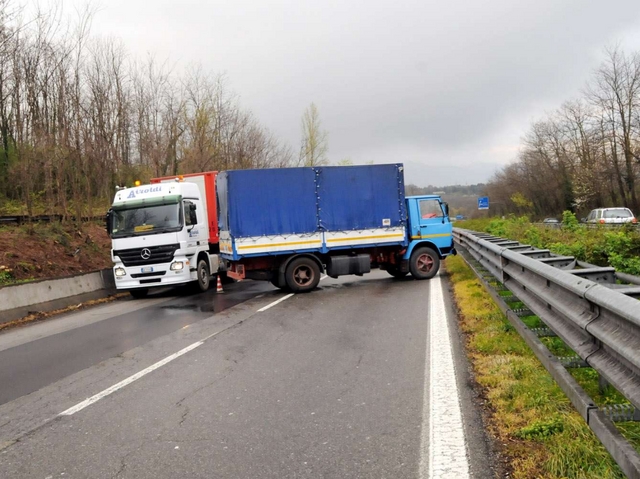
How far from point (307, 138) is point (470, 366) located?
4482 centimetres

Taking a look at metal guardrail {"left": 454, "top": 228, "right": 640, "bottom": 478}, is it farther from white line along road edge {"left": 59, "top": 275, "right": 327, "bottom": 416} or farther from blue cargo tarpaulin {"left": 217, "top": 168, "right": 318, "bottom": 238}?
blue cargo tarpaulin {"left": 217, "top": 168, "right": 318, "bottom": 238}

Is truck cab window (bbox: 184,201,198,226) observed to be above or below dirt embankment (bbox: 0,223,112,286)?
above

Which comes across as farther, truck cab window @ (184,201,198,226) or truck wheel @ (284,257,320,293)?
truck cab window @ (184,201,198,226)

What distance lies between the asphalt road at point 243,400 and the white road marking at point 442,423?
0.05ft

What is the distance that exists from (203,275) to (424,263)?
6138mm

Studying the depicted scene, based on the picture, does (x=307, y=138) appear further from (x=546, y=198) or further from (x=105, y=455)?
(x=105, y=455)

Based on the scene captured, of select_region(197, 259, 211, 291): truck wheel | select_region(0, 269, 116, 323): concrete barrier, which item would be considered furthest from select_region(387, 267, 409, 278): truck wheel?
select_region(0, 269, 116, 323): concrete barrier

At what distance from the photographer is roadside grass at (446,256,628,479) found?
132 inches

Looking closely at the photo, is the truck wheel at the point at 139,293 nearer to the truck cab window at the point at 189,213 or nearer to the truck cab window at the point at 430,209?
the truck cab window at the point at 189,213

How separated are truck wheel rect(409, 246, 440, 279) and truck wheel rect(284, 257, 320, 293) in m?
2.90

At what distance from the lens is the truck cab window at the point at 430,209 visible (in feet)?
52.0

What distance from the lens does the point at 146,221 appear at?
14398mm

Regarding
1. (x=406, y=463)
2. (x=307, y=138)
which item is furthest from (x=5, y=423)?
(x=307, y=138)

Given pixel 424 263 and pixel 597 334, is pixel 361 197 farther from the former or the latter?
pixel 597 334
